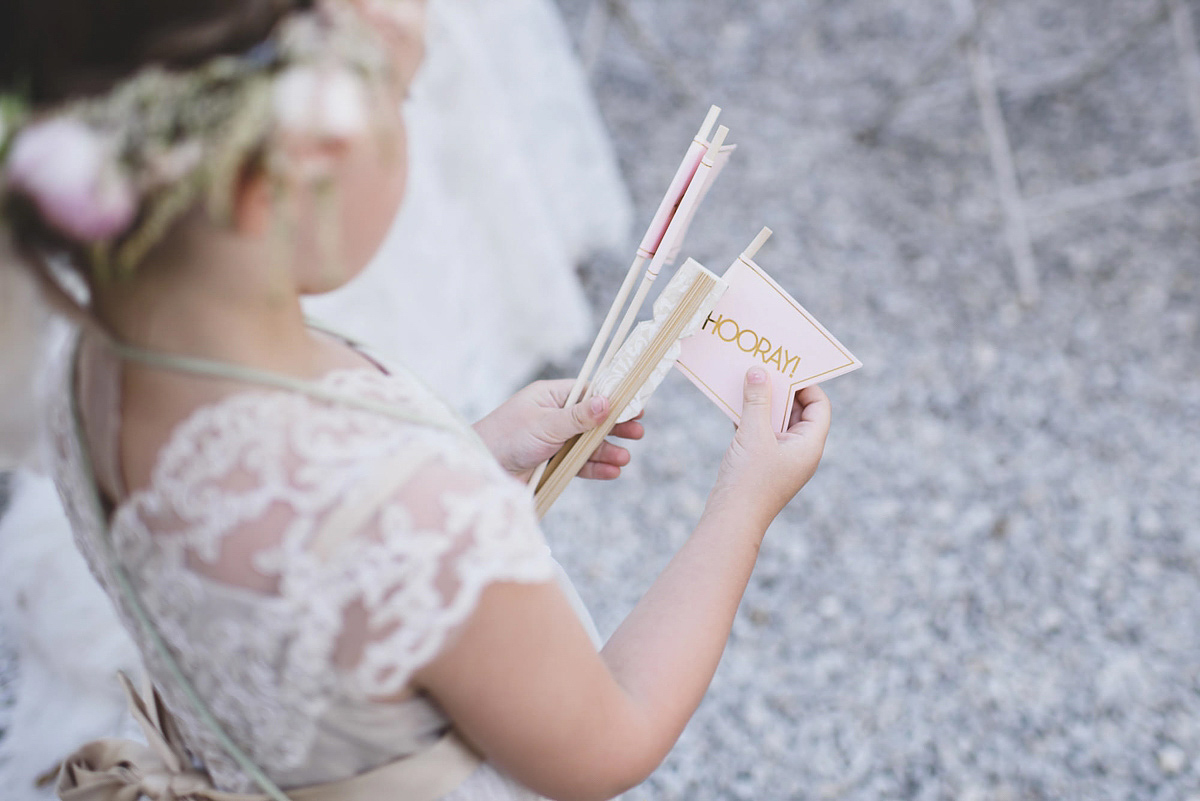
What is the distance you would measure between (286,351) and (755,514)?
1.41 ft

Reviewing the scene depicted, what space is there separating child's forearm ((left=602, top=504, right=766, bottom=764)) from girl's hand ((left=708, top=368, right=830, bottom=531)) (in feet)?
0.10

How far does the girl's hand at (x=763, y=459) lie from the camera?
2.60ft

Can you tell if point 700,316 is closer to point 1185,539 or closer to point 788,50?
point 1185,539

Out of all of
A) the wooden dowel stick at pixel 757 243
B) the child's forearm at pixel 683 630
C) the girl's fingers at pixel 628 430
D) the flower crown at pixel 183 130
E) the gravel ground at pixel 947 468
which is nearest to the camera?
the flower crown at pixel 183 130

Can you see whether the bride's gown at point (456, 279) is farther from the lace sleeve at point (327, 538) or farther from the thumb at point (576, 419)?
the thumb at point (576, 419)

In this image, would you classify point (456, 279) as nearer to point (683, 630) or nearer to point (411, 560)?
point (683, 630)

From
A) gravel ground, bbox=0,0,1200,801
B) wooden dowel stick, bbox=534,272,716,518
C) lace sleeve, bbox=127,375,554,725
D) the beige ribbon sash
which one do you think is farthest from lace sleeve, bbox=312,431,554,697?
gravel ground, bbox=0,0,1200,801

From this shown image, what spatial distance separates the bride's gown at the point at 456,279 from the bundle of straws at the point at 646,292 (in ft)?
1.53

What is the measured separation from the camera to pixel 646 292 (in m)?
0.81

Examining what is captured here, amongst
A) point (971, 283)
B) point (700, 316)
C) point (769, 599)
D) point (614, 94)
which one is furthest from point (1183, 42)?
point (700, 316)

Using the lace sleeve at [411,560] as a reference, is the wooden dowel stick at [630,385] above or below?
below

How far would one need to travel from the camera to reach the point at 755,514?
30.7 inches

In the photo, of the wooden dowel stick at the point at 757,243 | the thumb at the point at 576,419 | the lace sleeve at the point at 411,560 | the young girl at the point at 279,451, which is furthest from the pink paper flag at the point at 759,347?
the lace sleeve at the point at 411,560

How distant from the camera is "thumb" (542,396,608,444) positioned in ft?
2.69
